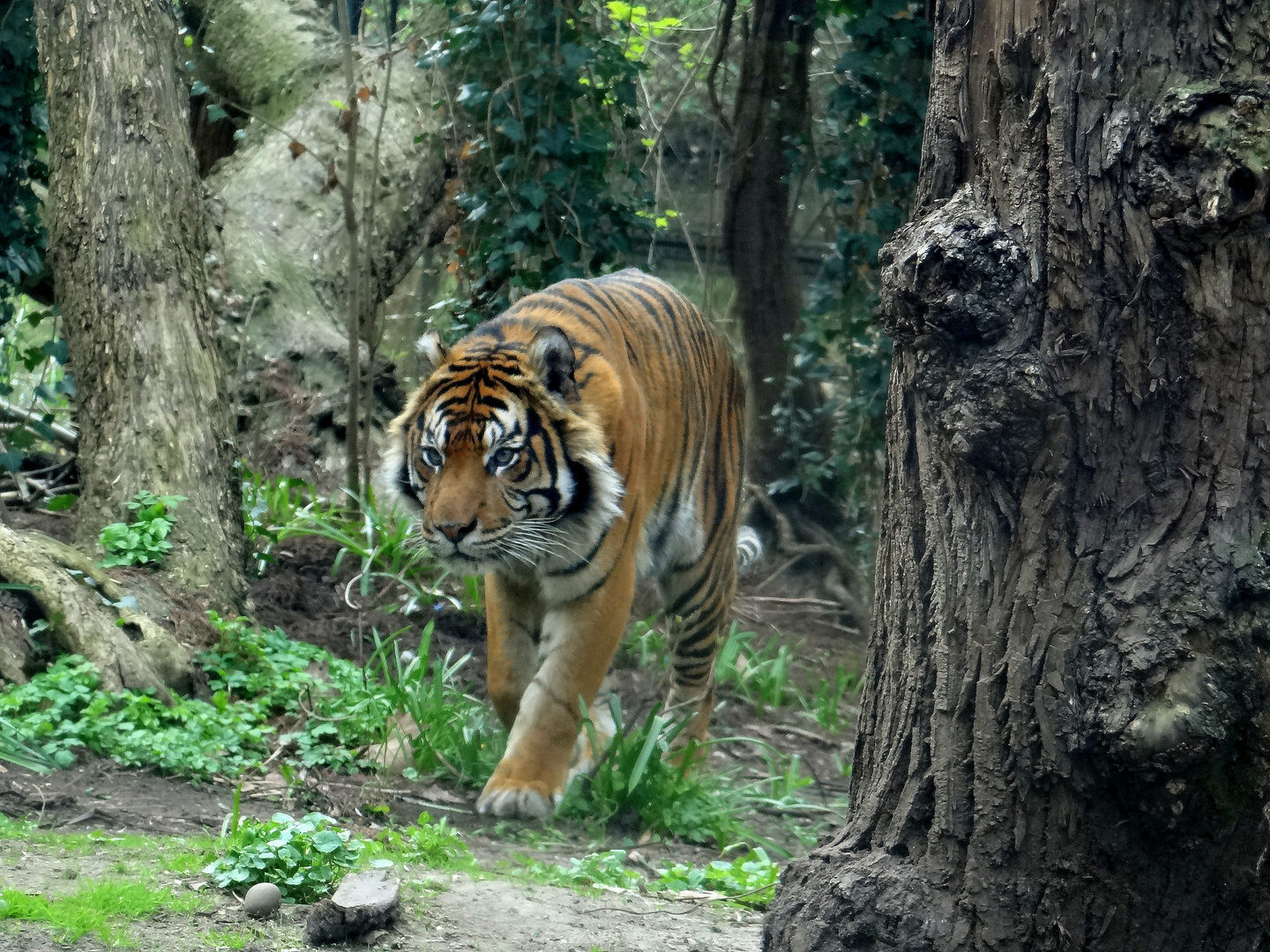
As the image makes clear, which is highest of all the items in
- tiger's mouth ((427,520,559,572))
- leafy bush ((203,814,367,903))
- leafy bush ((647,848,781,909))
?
tiger's mouth ((427,520,559,572))

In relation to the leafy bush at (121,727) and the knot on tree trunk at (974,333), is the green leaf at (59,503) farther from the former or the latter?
the knot on tree trunk at (974,333)

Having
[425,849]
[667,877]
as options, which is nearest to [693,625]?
[667,877]

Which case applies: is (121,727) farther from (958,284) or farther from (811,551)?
(811,551)

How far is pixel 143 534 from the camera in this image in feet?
15.3

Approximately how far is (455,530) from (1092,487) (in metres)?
2.35

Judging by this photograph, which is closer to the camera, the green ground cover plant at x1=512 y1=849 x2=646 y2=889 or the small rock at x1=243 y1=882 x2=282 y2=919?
the small rock at x1=243 y1=882 x2=282 y2=919

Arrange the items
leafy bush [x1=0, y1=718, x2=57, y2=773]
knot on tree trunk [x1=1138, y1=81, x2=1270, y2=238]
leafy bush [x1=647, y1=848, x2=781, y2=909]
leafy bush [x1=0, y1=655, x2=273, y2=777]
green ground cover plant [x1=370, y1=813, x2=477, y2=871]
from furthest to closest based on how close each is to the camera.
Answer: leafy bush [x1=0, y1=655, x2=273, y2=777] < leafy bush [x1=0, y1=718, x2=57, y2=773] < leafy bush [x1=647, y1=848, x2=781, y2=909] < green ground cover plant [x1=370, y1=813, x2=477, y2=871] < knot on tree trunk [x1=1138, y1=81, x2=1270, y2=238]

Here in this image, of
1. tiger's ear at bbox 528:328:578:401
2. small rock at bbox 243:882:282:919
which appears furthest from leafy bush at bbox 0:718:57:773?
tiger's ear at bbox 528:328:578:401

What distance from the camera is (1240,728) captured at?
1880mm

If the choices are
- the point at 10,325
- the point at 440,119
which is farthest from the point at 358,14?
the point at 10,325

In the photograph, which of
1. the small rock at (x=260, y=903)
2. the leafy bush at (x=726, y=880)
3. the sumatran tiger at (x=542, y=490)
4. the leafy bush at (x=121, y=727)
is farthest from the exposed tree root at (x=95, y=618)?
the leafy bush at (x=726, y=880)

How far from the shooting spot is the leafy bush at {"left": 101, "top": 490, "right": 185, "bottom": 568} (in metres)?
4.62

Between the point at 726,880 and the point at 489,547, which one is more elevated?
the point at 489,547

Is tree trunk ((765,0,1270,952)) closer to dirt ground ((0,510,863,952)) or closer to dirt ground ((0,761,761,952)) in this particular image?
dirt ground ((0,761,761,952))
